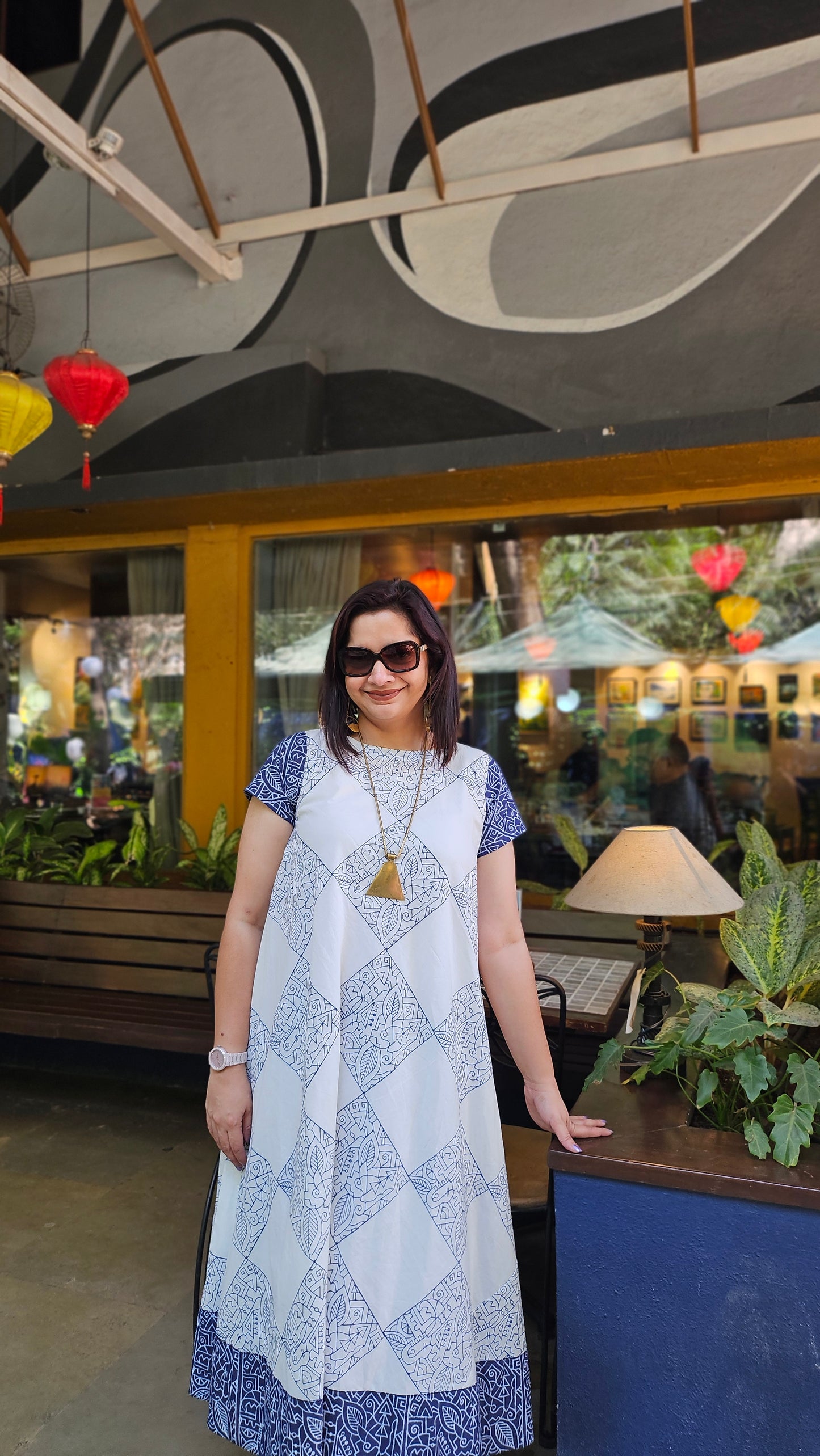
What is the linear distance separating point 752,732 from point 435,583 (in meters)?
3.41

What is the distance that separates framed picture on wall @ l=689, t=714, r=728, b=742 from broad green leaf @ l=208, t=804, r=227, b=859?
17.0 feet

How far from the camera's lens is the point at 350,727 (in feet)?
6.67

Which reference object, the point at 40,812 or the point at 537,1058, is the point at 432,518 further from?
the point at 537,1058

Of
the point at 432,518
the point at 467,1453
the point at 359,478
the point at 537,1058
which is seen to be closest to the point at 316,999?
the point at 537,1058

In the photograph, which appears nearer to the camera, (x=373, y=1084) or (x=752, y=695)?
(x=373, y=1084)

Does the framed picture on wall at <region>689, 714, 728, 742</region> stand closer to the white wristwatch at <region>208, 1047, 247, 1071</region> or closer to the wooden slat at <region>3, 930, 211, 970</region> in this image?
the wooden slat at <region>3, 930, 211, 970</region>

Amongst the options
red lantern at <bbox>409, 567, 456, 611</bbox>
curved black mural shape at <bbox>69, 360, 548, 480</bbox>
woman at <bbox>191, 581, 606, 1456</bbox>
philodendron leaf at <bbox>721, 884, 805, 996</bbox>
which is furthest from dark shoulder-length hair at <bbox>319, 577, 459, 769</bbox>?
red lantern at <bbox>409, 567, 456, 611</bbox>

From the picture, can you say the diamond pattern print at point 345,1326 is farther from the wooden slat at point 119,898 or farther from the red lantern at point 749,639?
the red lantern at point 749,639

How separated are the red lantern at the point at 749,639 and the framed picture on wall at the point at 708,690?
32 cm

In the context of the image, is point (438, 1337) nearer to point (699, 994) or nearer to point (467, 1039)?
point (467, 1039)

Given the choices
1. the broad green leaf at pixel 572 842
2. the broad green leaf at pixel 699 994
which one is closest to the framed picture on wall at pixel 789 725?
the broad green leaf at pixel 572 842

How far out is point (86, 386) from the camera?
466 centimetres

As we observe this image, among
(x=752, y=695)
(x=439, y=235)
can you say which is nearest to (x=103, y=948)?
(x=439, y=235)

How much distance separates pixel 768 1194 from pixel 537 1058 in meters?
0.46
